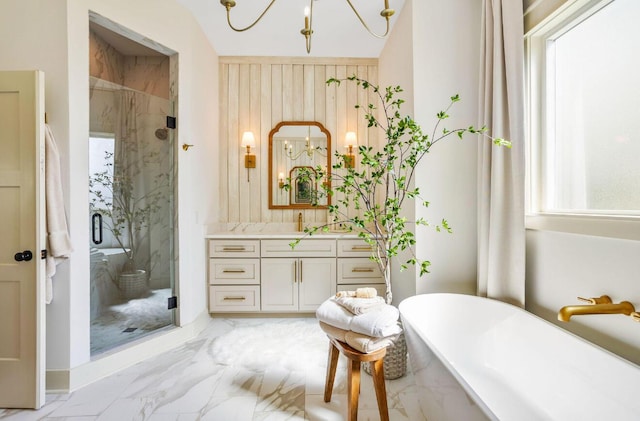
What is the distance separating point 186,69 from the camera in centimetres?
253

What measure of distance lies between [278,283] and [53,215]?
1780mm

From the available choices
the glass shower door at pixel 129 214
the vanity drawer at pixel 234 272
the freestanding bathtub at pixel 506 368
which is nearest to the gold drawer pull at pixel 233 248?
the vanity drawer at pixel 234 272

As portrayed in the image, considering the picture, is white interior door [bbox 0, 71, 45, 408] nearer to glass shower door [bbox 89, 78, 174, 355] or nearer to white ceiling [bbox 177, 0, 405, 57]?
glass shower door [bbox 89, 78, 174, 355]

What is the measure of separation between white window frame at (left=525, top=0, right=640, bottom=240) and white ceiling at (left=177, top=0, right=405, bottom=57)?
3.63 feet

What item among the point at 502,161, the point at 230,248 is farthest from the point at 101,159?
the point at 502,161

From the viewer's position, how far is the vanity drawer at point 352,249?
2893 millimetres

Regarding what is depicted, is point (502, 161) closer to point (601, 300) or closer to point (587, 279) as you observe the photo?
point (587, 279)

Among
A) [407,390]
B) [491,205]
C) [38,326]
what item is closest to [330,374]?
[407,390]

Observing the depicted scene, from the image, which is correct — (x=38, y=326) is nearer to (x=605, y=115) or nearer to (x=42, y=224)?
(x=42, y=224)

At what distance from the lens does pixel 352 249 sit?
2896mm

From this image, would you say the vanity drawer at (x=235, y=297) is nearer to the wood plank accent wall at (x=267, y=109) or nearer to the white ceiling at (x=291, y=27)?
the wood plank accent wall at (x=267, y=109)

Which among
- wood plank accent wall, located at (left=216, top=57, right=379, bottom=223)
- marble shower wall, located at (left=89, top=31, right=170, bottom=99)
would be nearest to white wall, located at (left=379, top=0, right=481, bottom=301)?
wood plank accent wall, located at (left=216, top=57, right=379, bottom=223)

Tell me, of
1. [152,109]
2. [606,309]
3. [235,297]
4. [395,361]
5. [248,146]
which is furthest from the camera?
[248,146]

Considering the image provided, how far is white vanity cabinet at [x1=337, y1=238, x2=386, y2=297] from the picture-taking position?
9.48ft
